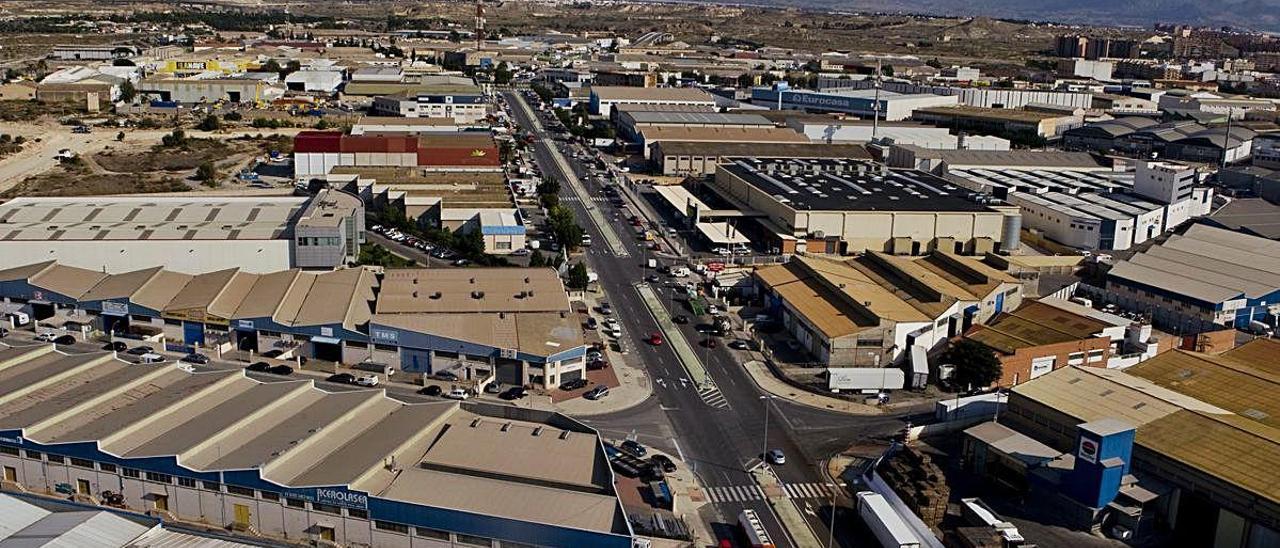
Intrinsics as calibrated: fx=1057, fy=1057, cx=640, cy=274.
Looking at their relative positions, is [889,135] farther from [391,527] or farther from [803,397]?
[391,527]

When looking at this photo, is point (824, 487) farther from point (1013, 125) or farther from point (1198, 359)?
point (1013, 125)

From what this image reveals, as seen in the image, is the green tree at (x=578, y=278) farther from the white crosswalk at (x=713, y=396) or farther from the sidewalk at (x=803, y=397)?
the white crosswalk at (x=713, y=396)

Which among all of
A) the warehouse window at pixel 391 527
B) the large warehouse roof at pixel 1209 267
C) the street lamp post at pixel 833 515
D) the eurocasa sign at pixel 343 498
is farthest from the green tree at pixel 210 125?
the street lamp post at pixel 833 515

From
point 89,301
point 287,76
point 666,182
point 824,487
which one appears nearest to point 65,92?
point 287,76

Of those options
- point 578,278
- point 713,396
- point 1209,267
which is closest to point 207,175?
point 578,278

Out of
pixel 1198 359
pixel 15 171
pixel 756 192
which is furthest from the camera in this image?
pixel 15 171

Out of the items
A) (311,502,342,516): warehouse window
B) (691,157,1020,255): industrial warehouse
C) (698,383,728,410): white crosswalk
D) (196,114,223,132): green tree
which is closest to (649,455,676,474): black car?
(698,383,728,410): white crosswalk

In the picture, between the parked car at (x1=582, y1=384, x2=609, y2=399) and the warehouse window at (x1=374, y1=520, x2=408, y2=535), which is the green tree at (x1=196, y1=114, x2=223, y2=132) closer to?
the parked car at (x1=582, y1=384, x2=609, y2=399)
